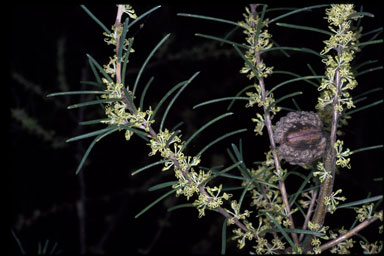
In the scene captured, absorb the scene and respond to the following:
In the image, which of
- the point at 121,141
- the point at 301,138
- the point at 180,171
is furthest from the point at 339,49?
the point at 121,141

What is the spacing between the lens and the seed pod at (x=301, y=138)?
1.54ft

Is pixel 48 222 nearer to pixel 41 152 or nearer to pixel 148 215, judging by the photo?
pixel 41 152

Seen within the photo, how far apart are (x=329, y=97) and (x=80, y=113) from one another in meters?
0.80

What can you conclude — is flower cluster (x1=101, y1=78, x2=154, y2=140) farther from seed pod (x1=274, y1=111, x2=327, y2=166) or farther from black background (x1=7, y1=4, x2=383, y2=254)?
black background (x1=7, y1=4, x2=383, y2=254)

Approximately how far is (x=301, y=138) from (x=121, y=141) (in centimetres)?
82

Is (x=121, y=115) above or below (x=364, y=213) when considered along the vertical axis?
above

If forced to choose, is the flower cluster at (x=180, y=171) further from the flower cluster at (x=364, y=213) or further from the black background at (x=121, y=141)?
the black background at (x=121, y=141)

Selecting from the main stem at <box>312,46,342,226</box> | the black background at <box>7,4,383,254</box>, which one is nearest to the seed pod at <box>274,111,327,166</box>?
the main stem at <box>312,46,342,226</box>

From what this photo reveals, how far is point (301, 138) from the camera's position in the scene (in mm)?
472

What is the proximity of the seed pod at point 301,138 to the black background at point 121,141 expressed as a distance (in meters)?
0.53

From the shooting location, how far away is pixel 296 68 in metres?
0.99

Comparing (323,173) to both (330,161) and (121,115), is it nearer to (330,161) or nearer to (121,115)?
(330,161)

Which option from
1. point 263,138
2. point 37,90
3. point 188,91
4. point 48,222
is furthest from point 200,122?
point 48,222

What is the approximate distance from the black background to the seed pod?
0.53 meters
